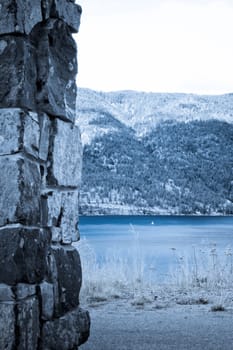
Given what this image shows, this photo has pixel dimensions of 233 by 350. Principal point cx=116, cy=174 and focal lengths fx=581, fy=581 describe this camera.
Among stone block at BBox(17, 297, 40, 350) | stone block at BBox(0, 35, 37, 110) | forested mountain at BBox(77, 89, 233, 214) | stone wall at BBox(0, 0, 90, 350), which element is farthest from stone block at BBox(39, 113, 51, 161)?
forested mountain at BBox(77, 89, 233, 214)

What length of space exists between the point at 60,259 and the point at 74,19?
1668 mm

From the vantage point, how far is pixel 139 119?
4663 inches

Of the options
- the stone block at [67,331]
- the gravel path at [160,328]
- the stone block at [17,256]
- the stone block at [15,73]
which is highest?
the stone block at [15,73]

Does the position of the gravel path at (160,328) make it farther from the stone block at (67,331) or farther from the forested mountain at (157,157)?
the forested mountain at (157,157)

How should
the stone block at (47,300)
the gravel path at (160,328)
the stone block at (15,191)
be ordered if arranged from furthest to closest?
the gravel path at (160,328), the stone block at (47,300), the stone block at (15,191)

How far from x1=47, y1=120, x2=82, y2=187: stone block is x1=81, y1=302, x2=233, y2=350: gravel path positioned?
134cm

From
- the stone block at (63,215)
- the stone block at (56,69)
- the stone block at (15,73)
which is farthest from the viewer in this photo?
the stone block at (63,215)

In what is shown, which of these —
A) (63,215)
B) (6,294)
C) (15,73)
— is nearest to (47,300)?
(6,294)

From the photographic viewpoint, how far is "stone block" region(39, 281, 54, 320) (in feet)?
11.5

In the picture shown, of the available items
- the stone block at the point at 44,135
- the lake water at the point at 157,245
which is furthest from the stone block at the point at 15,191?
the lake water at the point at 157,245

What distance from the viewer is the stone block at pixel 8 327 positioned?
3.15 meters

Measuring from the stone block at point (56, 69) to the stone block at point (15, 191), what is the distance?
1.66ft

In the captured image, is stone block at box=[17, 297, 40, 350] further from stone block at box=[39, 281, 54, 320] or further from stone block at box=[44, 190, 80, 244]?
stone block at box=[44, 190, 80, 244]

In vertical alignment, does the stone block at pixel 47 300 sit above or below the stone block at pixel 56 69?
below
